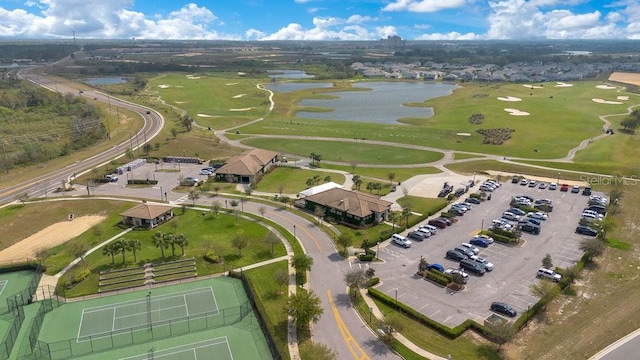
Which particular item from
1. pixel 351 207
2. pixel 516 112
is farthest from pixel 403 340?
pixel 516 112

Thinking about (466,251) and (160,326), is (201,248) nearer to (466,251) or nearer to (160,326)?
(160,326)

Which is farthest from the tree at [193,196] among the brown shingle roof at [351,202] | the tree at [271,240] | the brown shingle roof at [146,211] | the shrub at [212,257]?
the tree at [271,240]

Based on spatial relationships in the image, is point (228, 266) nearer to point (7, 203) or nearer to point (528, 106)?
point (7, 203)

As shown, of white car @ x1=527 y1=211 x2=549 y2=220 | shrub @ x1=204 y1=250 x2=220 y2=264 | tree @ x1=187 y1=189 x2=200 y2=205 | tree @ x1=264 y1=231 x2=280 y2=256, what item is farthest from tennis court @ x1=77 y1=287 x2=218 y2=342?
white car @ x1=527 y1=211 x2=549 y2=220

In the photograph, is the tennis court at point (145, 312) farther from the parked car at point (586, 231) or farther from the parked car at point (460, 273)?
the parked car at point (586, 231)

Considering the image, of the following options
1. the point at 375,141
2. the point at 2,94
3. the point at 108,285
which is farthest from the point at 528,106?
the point at 2,94

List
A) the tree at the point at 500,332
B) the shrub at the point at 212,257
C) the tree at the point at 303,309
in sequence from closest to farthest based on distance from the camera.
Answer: the tree at the point at 500,332, the tree at the point at 303,309, the shrub at the point at 212,257
